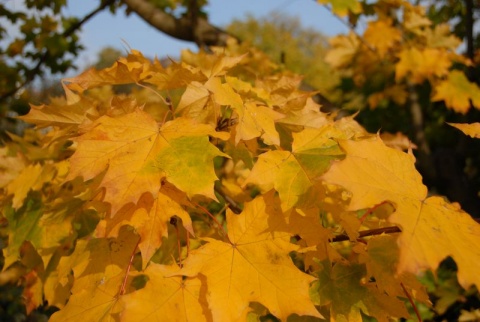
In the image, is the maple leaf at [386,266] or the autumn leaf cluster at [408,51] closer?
the maple leaf at [386,266]

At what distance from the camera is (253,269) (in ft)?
2.68

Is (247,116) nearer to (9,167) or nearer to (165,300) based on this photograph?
(165,300)

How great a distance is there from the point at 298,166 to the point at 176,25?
2.35 meters

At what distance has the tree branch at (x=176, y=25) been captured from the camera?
295 cm

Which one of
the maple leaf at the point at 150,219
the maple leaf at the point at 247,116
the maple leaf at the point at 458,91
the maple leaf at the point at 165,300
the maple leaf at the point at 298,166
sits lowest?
the maple leaf at the point at 458,91

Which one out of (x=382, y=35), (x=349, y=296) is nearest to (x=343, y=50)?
(x=382, y=35)

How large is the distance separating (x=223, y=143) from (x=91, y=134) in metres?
0.41

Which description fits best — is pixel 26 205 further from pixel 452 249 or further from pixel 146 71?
pixel 452 249

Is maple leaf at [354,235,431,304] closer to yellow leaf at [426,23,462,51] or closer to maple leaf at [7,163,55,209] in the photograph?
maple leaf at [7,163,55,209]

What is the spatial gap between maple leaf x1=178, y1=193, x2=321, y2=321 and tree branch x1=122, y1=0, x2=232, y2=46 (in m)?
2.25

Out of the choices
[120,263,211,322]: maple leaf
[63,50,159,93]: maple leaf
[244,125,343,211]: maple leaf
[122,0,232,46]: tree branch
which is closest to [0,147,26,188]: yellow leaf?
[63,50,159,93]: maple leaf

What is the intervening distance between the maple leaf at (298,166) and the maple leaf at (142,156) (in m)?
0.10

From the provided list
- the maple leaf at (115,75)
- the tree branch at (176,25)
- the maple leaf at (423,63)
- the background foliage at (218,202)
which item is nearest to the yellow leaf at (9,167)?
the background foliage at (218,202)

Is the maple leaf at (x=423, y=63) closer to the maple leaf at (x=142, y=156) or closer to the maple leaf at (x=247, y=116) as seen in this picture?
the maple leaf at (x=247, y=116)
